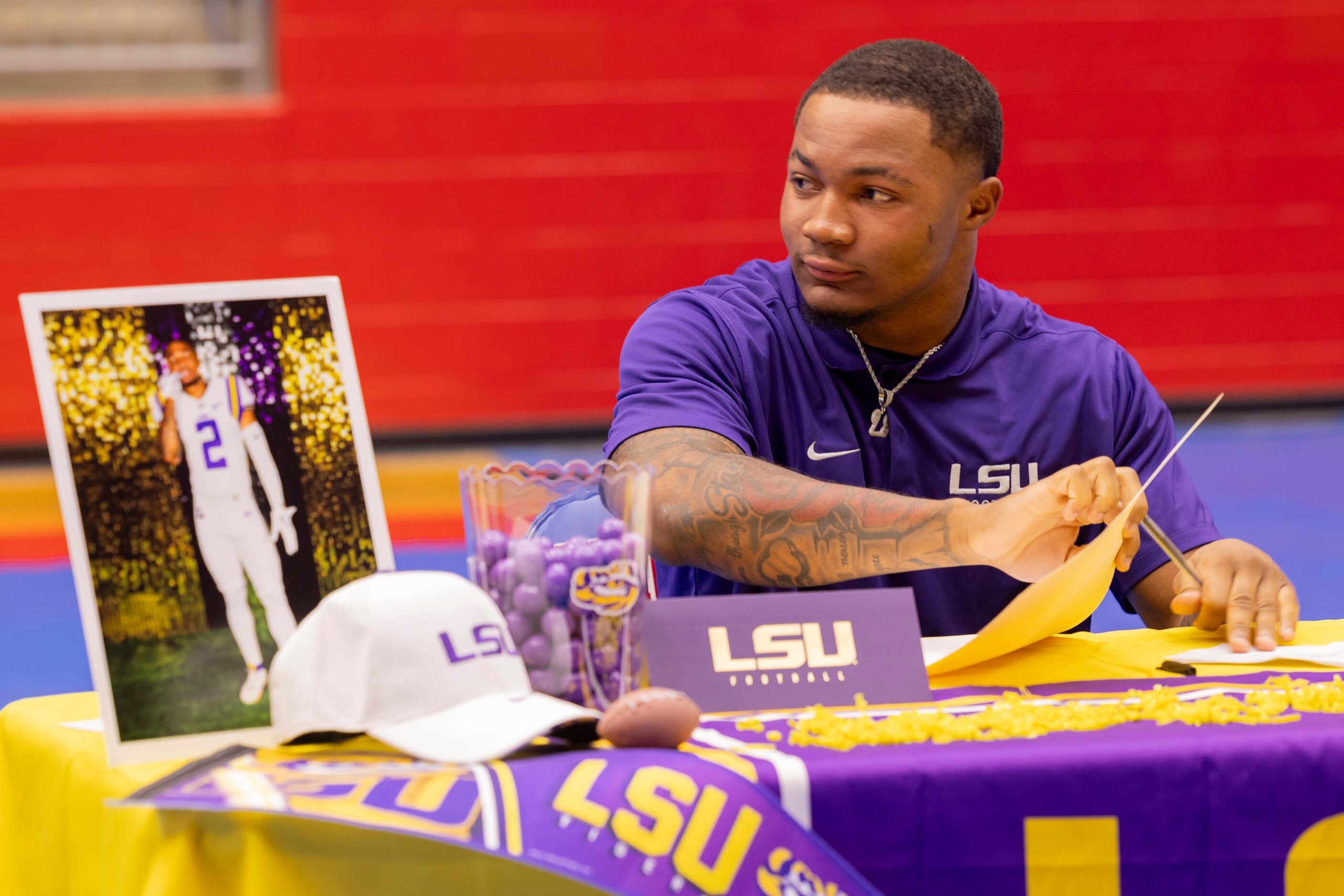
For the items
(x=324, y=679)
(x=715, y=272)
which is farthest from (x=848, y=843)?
(x=715, y=272)

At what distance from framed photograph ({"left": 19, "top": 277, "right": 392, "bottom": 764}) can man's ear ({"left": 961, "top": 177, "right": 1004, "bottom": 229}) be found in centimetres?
85

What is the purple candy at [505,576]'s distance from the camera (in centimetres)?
91

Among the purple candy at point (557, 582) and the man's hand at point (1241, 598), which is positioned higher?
the purple candy at point (557, 582)

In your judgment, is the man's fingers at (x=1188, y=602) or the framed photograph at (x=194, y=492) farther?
the man's fingers at (x=1188, y=602)

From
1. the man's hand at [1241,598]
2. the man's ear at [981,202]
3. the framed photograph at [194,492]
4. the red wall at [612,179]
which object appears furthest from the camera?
the red wall at [612,179]

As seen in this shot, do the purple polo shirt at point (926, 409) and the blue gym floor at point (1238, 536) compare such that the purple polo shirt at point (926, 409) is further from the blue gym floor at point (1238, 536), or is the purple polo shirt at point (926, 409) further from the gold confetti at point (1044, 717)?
the blue gym floor at point (1238, 536)

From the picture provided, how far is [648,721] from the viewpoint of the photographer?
84 centimetres

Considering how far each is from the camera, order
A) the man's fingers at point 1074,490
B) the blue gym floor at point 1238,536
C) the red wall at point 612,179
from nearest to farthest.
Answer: the man's fingers at point 1074,490 → the blue gym floor at point 1238,536 → the red wall at point 612,179

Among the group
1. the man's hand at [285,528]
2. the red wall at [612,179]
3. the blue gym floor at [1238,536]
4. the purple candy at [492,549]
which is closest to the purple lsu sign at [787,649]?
the purple candy at [492,549]

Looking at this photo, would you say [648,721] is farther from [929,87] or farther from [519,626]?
[929,87]

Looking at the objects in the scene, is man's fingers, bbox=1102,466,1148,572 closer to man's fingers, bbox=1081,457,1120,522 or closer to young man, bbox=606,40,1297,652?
man's fingers, bbox=1081,457,1120,522

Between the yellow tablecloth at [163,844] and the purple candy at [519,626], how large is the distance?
7.2 inches

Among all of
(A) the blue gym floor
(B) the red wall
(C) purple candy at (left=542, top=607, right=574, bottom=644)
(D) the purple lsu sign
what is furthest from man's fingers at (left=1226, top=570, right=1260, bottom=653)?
(B) the red wall

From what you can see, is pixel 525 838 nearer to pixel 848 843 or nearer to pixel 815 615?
pixel 848 843
